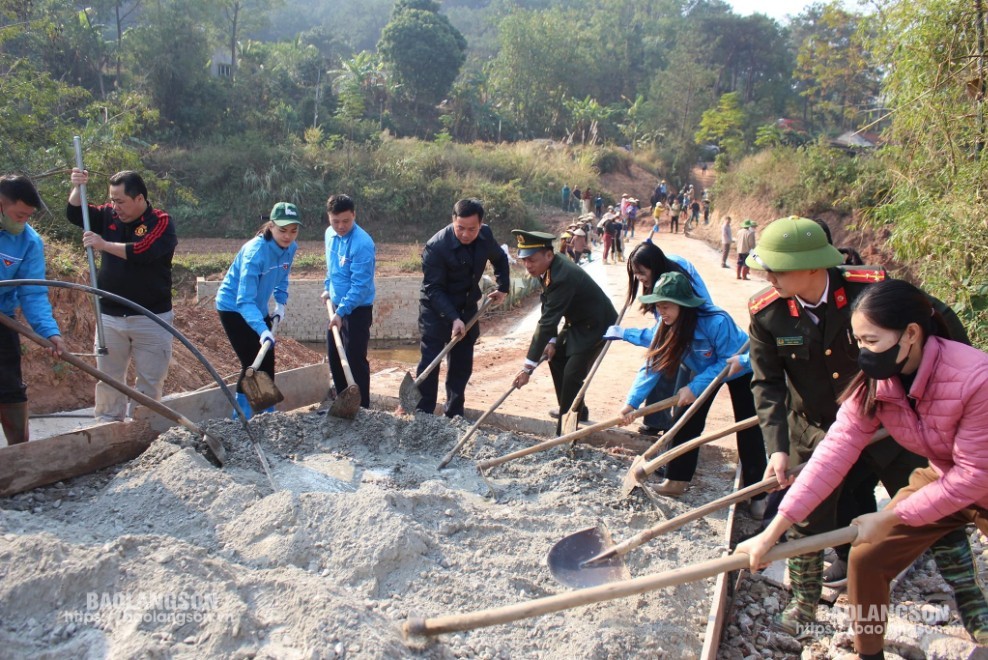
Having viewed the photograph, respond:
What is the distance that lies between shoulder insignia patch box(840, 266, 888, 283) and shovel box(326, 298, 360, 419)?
2779mm

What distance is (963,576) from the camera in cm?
255

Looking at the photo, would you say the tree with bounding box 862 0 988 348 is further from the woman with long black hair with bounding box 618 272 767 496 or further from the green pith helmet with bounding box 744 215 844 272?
the green pith helmet with bounding box 744 215 844 272

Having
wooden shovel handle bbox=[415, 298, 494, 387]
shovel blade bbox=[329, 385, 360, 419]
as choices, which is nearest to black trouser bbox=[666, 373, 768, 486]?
wooden shovel handle bbox=[415, 298, 494, 387]

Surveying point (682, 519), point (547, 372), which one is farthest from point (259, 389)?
point (547, 372)

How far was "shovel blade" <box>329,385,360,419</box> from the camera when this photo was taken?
440cm

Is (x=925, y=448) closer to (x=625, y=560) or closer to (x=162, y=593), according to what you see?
(x=625, y=560)

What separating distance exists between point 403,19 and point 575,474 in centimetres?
3890

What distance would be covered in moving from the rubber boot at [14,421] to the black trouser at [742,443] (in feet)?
11.5

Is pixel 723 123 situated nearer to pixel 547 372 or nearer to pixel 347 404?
pixel 547 372

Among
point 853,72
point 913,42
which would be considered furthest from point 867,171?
point 853,72

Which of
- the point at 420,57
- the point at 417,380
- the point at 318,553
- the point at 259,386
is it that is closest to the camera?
the point at 318,553

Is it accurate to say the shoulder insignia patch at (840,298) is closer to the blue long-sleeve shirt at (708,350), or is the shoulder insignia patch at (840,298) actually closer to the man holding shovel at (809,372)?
the man holding shovel at (809,372)

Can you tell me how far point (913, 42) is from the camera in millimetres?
7113

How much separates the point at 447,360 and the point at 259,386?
1.34 m
